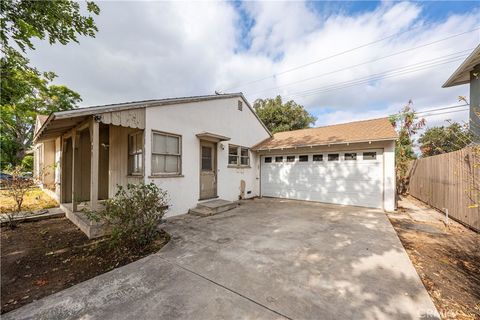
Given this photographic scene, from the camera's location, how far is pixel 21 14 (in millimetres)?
4105

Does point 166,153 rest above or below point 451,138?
below

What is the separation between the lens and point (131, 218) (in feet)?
12.9

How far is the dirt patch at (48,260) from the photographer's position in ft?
8.93

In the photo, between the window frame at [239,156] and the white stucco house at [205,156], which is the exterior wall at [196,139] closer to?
the white stucco house at [205,156]

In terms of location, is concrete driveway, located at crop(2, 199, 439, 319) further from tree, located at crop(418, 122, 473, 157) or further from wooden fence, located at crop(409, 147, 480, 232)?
tree, located at crop(418, 122, 473, 157)

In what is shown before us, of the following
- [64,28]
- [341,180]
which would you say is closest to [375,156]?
[341,180]

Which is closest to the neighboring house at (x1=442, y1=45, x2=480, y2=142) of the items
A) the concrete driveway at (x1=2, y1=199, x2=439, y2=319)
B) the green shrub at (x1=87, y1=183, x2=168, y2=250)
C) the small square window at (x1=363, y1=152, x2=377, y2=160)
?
the small square window at (x1=363, y1=152, x2=377, y2=160)

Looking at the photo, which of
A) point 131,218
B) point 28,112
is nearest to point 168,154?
point 131,218

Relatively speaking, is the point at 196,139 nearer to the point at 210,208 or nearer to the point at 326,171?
the point at 210,208

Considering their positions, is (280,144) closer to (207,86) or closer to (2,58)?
(207,86)

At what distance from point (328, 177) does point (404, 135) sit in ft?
31.0

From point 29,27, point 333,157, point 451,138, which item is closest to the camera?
point 29,27

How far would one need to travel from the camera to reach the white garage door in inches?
319

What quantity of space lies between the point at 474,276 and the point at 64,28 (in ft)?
30.1
